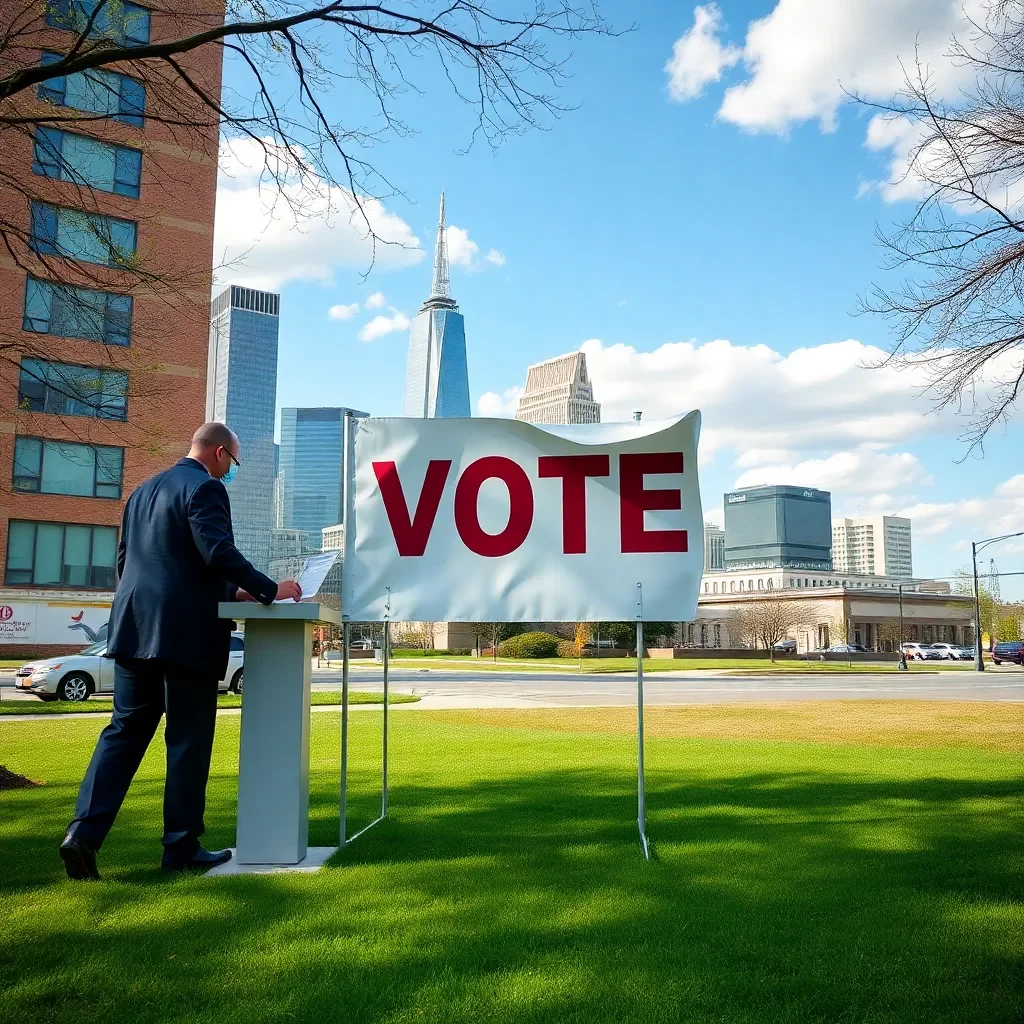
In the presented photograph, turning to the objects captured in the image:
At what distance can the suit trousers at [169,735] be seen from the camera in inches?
189

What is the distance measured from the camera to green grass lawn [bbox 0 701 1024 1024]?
3.02 meters

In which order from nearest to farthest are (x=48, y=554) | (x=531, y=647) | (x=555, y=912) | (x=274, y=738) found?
(x=555, y=912) < (x=274, y=738) < (x=48, y=554) < (x=531, y=647)

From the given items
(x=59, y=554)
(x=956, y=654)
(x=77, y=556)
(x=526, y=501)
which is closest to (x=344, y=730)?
(x=526, y=501)

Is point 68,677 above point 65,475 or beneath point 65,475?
beneath

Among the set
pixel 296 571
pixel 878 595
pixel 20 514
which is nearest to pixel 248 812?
pixel 296 571

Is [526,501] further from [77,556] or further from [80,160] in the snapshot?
[77,556]

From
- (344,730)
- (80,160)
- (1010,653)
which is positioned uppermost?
(80,160)

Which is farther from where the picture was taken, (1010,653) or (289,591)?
(1010,653)

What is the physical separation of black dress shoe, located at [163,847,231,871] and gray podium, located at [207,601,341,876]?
0.06m

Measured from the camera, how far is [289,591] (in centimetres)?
519

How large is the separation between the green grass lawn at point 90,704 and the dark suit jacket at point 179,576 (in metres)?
9.65

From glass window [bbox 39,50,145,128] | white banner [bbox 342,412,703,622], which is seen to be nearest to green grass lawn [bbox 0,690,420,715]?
glass window [bbox 39,50,145,128]

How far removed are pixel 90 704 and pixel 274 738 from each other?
14.9m

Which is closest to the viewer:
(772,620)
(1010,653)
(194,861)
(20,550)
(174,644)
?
(174,644)
